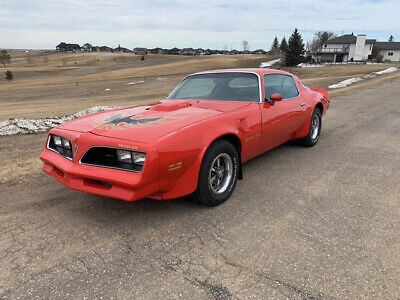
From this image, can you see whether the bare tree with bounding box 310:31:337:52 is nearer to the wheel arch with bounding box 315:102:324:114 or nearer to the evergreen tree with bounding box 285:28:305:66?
the evergreen tree with bounding box 285:28:305:66

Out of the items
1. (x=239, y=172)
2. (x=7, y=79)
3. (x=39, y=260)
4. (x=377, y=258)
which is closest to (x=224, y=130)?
(x=239, y=172)

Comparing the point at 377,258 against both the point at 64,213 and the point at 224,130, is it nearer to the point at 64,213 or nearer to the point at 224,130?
the point at 224,130

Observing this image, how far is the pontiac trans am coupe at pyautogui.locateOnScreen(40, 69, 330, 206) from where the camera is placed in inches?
116

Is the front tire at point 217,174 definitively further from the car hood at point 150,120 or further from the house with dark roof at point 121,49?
the house with dark roof at point 121,49

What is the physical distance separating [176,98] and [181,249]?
8.56 feet

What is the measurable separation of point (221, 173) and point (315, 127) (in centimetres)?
306

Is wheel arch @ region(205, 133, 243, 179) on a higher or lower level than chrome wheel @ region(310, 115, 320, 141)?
higher

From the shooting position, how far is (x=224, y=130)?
11.7 feet

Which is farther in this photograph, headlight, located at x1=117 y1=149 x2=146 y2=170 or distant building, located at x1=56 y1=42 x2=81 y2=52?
distant building, located at x1=56 y1=42 x2=81 y2=52

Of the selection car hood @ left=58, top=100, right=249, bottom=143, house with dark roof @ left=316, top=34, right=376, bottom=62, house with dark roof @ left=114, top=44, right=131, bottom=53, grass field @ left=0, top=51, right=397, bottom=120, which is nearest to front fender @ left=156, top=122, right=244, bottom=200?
car hood @ left=58, top=100, right=249, bottom=143

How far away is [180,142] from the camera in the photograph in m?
3.06

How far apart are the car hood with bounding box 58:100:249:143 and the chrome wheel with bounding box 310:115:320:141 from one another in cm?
217

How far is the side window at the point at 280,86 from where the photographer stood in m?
4.70

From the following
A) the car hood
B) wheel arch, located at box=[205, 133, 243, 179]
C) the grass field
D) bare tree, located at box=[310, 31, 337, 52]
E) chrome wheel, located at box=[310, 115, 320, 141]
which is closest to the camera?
the car hood
